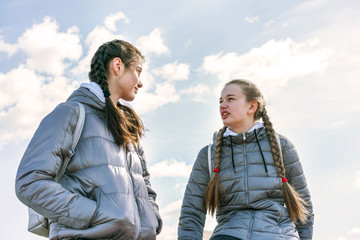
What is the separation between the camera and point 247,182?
4324 mm

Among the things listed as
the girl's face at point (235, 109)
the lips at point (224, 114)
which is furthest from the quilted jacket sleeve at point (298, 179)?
the lips at point (224, 114)

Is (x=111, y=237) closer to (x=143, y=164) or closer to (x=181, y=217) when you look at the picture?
(x=143, y=164)

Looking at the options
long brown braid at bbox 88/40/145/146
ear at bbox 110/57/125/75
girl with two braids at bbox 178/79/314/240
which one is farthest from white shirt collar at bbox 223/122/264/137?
ear at bbox 110/57/125/75

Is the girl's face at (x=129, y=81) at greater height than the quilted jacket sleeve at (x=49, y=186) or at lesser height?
greater

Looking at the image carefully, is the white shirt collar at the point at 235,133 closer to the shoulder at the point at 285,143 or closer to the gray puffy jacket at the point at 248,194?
the gray puffy jacket at the point at 248,194

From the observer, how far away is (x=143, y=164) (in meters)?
3.98

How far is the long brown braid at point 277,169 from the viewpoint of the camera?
4.31m

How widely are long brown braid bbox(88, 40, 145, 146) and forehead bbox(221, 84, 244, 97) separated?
1153mm

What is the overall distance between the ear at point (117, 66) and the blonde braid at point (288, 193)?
1.80 meters

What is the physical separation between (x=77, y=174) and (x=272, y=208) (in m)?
1.99

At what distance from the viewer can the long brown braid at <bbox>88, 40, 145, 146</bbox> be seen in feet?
11.6

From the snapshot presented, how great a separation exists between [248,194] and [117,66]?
178 centimetres

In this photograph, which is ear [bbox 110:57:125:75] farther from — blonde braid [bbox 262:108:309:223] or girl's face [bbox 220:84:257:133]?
blonde braid [bbox 262:108:309:223]

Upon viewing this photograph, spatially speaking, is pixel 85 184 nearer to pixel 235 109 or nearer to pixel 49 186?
pixel 49 186
